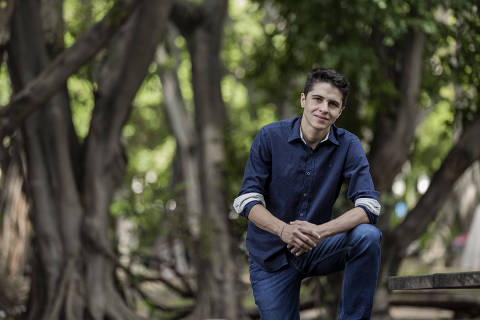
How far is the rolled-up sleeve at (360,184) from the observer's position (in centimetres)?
397

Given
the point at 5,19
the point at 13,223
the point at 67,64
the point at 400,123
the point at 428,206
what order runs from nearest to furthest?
the point at 67,64 → the point at 5,19 → the point at 428,206 → the point at 400,123 → the point at 13,223

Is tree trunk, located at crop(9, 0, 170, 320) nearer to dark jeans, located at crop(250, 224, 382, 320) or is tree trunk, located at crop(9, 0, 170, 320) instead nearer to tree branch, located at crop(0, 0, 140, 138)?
tree branch, located at crop(0, 0, 140, 138)

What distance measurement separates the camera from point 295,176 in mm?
4141

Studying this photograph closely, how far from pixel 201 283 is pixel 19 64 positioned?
3.89 meters

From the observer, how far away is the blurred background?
9758 millimetres

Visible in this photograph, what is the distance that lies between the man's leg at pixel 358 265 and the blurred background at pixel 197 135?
489 cm

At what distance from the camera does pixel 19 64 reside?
9781 mm

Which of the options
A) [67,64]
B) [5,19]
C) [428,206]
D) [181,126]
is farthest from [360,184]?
[181,126]

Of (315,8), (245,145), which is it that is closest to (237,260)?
(245,145)

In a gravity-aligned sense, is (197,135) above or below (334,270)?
above

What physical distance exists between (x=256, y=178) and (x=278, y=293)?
0.57 m

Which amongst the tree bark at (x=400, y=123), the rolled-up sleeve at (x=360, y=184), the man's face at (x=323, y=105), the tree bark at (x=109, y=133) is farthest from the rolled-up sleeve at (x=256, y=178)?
the tree bark at (x=400, y=123)

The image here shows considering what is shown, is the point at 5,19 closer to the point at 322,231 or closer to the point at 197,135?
the point at 197,135

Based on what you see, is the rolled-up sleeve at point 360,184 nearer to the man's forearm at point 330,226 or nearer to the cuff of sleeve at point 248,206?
the man's forearm at point 330,226
